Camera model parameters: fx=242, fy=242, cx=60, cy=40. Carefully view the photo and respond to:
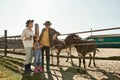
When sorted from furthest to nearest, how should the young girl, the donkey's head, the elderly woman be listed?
the donkey's head → the young girl → the elderly woman

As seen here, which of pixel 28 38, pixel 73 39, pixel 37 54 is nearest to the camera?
pixel 28 38

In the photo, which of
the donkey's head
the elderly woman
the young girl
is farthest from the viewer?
the donkey's head

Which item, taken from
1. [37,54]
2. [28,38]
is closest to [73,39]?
[37,54]

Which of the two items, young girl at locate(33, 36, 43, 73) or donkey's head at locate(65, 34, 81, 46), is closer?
young girl at locate(33, 36, 43, 73)

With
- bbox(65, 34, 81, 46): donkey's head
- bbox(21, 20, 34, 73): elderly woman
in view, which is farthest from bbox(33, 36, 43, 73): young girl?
bbox(65, 34, 81, 46): donkey's head

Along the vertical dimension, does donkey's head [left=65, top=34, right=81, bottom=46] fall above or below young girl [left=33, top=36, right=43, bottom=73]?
above

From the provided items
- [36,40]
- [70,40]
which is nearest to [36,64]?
[36,40]

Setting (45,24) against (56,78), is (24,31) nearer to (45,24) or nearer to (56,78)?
(45,24)

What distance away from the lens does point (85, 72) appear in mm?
9266

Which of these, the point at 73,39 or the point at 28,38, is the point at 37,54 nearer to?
the point at 28,38

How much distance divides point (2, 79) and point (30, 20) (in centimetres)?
222

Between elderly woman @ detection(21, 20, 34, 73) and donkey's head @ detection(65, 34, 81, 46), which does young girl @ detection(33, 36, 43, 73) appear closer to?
elderly woman @ detection(21, 20, 34, 73)

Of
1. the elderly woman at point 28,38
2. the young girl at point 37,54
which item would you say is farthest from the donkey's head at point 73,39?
the elderly woman at point 28,38

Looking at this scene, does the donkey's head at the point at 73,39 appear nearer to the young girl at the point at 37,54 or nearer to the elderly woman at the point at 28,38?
the young girl at the point at 37,54
